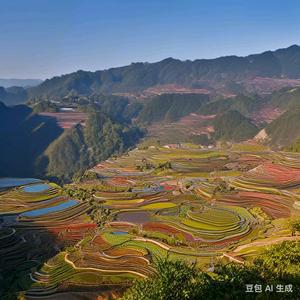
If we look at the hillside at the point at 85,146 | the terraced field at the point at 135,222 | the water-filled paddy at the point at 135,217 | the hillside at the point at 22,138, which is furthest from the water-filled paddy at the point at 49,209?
the hillside at the point at 22,138

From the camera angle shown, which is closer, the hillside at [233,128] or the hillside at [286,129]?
the hillside at [286,129]

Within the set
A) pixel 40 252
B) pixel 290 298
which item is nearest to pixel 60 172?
pixel 40 252

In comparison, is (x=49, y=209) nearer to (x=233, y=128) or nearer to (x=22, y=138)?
(x=22, y=138)

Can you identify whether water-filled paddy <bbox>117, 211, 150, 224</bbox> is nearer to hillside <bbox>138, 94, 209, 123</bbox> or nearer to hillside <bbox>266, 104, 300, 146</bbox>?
hillside <bbox>266, 104, 300, 146</bbox>

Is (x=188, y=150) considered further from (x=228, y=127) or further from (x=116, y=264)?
(x=116, y=264)

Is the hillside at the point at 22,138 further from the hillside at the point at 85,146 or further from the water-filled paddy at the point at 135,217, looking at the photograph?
the water-filled paddy at the point at 135,217

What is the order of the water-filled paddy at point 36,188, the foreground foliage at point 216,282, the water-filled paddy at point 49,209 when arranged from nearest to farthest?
the foreground foliage at point 216,282 → the water-filled paddy at point 49,209 → the water-filled paddy at point 36,188

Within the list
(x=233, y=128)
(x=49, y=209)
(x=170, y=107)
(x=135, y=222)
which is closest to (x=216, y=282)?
(x=135, y=222)

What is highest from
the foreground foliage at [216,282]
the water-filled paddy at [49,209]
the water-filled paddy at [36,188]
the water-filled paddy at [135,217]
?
the foreground foliage at [216,282]

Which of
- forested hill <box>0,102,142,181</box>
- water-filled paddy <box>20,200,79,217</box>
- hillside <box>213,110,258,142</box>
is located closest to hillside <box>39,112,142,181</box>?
forested hill <box>0,102,142,181</box>

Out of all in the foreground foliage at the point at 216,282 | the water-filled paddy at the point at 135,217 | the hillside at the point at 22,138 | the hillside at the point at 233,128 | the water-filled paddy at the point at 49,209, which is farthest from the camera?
the hillside at the point at 233,128
